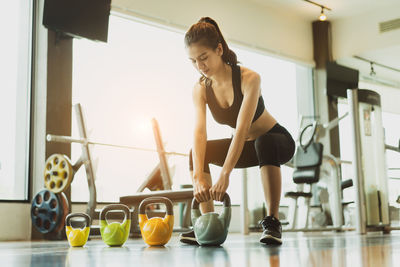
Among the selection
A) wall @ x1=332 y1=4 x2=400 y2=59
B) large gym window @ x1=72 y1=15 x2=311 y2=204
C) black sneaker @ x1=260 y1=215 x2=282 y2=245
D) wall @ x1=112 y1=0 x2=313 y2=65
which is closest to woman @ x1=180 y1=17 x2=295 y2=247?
black sneaker @ x1=260 y1=215 x2=282 y2=245

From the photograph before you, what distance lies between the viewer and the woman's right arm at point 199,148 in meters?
1.98

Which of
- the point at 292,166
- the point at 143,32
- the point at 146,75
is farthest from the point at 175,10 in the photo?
the point at 292,166

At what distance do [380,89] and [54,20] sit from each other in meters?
5.43

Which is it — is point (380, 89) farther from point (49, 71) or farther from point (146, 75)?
point (49, 71)

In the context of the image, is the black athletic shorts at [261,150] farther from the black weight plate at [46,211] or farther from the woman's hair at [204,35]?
the black weight plate at [46,211]

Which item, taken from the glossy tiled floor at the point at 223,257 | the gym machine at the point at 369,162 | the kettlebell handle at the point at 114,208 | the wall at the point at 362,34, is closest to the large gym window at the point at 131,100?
the gym machine at the point at 369,162

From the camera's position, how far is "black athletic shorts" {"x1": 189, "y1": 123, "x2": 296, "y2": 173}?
215 cm

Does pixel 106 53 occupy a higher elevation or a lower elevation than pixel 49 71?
higher

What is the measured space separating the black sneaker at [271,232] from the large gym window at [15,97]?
2.85m

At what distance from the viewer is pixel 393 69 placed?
304 inches

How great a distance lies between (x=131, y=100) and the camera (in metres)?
5.15

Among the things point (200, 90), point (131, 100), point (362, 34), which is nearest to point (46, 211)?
point (131, 100)

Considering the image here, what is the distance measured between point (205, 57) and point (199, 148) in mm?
367

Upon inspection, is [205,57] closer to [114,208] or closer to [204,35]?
[204,35]
